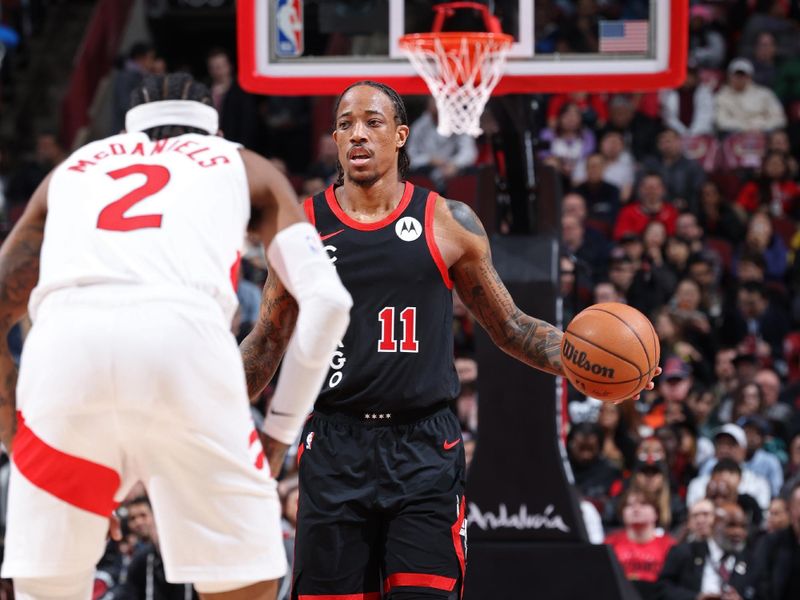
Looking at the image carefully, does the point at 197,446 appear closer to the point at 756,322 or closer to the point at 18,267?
the point at 18,267

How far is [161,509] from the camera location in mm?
3854

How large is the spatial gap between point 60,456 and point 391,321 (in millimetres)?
1437

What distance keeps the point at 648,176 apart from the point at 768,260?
1353 millimetres

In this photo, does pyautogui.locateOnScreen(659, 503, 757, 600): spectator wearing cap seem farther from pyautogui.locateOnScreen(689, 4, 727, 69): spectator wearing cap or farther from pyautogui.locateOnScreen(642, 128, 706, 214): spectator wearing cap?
pyautogui.locateOnScreen(689, 4, 727, 69): spectator wearing cap

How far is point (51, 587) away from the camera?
393 centimetres

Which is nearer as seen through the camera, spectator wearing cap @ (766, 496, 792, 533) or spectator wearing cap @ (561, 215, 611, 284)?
spectator wearing cap @ (766, 496, 792, 533)

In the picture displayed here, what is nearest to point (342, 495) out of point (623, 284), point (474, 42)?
point (474, 42)

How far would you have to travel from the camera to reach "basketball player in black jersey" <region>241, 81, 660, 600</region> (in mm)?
4855

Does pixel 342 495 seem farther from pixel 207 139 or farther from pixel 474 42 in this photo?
pixel 474 42

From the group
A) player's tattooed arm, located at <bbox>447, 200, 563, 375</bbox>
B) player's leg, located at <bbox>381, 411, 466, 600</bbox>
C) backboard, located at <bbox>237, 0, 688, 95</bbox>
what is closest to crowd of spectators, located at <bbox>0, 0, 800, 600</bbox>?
backboard, located at <bbox>237, 0, 688, 95</bbox>

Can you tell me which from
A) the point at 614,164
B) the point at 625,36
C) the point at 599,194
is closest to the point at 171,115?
the point at 625,36

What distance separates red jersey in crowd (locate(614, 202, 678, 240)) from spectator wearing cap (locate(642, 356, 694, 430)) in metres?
1.97

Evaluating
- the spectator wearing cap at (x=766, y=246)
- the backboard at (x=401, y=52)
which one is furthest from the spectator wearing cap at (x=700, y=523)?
the spectator wearing cap at (x=766, y=246)

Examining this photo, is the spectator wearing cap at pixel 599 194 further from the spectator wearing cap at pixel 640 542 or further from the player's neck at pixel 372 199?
the player's neck at pixel 372 199
